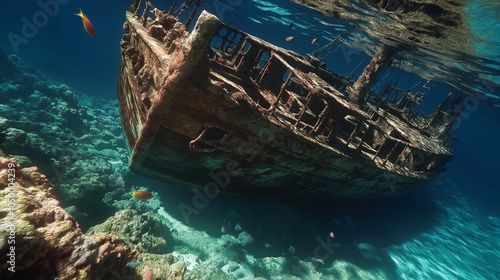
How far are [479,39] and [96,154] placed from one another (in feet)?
63.9

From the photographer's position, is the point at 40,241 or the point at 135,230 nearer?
the point at 40,241

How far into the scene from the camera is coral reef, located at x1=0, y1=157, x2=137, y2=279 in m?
2.62

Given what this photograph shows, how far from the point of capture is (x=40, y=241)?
2842 mm

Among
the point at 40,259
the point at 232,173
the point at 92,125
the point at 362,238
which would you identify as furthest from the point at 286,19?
the point at 40,259

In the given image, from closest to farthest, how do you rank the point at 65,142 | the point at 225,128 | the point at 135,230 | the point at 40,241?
1. the point at 40,241
2. the point at 225,128
3. the point at 135,230
4. the point at 65,142

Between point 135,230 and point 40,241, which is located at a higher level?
point 40,241

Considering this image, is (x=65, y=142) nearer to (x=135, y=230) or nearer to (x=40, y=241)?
(x=135, y=230)

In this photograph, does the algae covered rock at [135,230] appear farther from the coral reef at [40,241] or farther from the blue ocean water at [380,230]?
the coral reef at [40,241]

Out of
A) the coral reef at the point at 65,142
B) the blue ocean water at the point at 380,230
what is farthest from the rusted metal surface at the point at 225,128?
the coral reef at the point at 65,142

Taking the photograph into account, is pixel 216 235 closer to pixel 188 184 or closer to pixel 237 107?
pixel 188 184

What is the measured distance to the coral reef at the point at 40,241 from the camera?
2.62 meters

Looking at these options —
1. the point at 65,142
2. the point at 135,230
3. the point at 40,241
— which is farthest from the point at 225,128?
the point at 65,142

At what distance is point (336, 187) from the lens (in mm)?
7871

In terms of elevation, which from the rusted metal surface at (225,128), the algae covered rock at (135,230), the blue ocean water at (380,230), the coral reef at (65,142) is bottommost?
the coral reef at (65,142)
